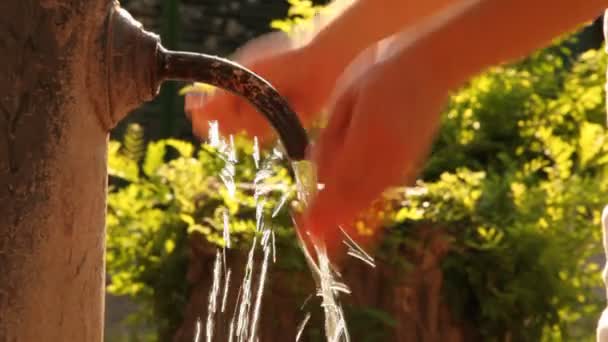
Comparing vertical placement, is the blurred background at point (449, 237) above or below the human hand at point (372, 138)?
above

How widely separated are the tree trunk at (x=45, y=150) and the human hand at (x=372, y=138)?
30 cm

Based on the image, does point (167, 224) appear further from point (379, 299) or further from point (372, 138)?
point (372, 138)

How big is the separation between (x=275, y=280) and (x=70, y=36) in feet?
5.35

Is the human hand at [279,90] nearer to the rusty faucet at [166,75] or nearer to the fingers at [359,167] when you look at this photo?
the rusty faucet at [166,75]

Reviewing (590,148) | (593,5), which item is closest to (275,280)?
(590,148)

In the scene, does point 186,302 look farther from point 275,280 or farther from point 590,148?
point 590,148

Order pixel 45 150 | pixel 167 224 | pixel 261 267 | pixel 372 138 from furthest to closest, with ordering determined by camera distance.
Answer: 1. pixel 167 224
2. pixel 261 267
3. pixel 45 150
4. pixel 372 138

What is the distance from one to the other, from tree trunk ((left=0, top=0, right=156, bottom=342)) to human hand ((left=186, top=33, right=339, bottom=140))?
87 mm

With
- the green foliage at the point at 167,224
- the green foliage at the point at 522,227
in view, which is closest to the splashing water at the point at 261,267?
the green foliage at the point at 167,224

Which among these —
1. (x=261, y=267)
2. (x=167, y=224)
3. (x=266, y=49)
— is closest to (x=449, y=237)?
(x=261, y=267)

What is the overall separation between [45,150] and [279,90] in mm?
201

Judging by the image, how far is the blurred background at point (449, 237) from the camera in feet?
8.76

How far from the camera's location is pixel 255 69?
111 centimetres

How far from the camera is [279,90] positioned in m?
1.11
